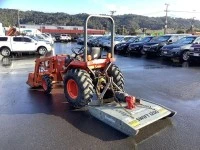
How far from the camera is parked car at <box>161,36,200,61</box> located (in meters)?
18.0

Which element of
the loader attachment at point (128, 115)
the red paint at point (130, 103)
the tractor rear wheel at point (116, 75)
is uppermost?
the tractor rear wheel at point (116, 75)

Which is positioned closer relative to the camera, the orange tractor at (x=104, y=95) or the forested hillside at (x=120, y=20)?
the orange tractor at (x=104, y=95)

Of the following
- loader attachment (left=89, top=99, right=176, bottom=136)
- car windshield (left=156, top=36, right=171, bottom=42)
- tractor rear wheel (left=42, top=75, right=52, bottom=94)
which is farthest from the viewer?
car windshield (left=156, top=36, right=171, bottom=42)

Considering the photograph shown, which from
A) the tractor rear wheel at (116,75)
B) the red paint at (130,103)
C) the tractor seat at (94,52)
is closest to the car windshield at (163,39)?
the tractor rear wheel at (116,75)

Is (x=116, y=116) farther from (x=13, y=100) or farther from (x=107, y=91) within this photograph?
(x=13, y=100)

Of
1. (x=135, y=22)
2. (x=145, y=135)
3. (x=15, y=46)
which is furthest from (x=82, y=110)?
(x=135, y=22)

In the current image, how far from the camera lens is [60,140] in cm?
530

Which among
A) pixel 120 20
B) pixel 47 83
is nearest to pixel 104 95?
pixel 47 83

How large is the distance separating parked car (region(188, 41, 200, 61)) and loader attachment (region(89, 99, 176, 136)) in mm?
11365

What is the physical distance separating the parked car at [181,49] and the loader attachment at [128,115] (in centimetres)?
1245

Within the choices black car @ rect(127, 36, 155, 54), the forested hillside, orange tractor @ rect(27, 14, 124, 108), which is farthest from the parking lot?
the forested hillside

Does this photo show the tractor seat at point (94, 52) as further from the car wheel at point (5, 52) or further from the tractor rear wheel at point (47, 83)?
the car wheel at point (5, 52)

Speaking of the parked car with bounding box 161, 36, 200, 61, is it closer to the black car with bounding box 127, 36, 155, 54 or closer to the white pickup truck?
the black car with bounding box 127, 36, 155, 54

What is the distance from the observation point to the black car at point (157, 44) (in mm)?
21641
